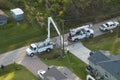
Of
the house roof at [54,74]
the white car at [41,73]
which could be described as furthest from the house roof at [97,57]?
the white car at [41,73]

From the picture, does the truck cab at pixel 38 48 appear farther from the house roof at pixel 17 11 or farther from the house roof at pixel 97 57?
the house roof at pixel 17 11

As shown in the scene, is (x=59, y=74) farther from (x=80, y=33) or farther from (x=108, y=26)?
(x=108, y=26)

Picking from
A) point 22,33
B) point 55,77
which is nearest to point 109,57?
point 55,77

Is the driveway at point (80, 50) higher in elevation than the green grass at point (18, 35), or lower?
lower

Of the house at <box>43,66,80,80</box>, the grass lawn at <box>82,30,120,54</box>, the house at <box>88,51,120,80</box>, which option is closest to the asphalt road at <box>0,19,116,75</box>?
the grass lawn at <box>82,30,120,54</box>

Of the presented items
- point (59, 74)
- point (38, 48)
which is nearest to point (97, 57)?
point (59, 74)

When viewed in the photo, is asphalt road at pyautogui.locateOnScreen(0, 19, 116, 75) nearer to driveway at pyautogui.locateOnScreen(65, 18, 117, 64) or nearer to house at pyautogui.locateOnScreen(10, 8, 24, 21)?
driveway at pyautogui.locateOnScreen(65, 18, 117, 64)
